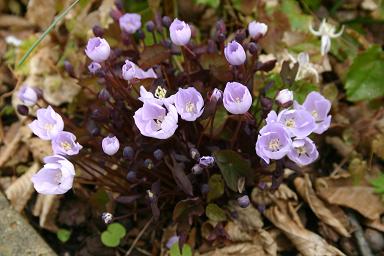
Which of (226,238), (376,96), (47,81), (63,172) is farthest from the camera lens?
(47,81)

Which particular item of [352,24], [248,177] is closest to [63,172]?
[248,177]

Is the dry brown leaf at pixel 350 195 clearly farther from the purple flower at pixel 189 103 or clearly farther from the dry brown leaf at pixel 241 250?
the purple flower at pixel 189 103

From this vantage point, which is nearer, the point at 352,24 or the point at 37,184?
the point at 37,184

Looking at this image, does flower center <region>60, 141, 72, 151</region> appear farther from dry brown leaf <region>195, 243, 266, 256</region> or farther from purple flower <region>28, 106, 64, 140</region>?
dry brown leaf <region>195, 243, 266, 256</region>

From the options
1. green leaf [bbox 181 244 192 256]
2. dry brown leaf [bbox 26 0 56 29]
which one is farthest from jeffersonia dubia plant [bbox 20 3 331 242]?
dry brown leaf [bbox 26 0 56 29]

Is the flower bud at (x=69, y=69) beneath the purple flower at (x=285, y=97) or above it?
beneath

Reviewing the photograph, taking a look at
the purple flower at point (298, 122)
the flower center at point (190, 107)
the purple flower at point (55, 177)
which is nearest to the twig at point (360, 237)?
the purple flower at point (298, 122)

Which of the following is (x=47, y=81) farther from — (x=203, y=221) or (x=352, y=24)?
(x=352, y=24)
